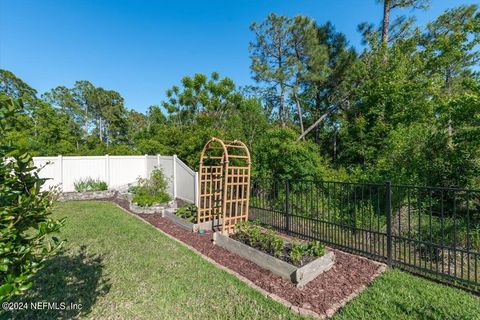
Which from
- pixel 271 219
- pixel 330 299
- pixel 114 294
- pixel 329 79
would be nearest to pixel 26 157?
pixel 114 294

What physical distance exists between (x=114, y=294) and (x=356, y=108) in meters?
10.9

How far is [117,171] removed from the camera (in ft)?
33.9

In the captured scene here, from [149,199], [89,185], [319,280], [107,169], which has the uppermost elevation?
[107,169]

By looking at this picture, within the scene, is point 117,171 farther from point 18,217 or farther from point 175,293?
point 18,217

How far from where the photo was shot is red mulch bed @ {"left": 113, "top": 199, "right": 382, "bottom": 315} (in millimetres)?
2713

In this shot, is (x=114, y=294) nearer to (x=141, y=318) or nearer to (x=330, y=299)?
(x=141, y=318)

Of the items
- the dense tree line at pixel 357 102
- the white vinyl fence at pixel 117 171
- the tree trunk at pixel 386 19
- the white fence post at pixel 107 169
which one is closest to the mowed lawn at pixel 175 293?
the white vinyl fence at pixel 117 171

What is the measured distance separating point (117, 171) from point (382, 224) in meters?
10.0

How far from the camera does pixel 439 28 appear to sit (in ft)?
32.1

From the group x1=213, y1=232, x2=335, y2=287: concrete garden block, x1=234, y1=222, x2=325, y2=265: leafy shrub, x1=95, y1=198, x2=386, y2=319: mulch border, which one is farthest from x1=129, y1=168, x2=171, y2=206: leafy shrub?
x1=213, y1=232, x2=335, y2=287: concrete garden block

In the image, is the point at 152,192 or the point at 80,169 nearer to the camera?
the point at 152,192

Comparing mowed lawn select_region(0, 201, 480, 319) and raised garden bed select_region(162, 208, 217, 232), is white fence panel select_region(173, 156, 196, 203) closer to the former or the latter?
raised garden bed select_region(162, 208, 217, 232)

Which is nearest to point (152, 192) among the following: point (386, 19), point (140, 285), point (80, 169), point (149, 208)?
point (149, 208)

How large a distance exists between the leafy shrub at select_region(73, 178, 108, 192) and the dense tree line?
194 centimetres
